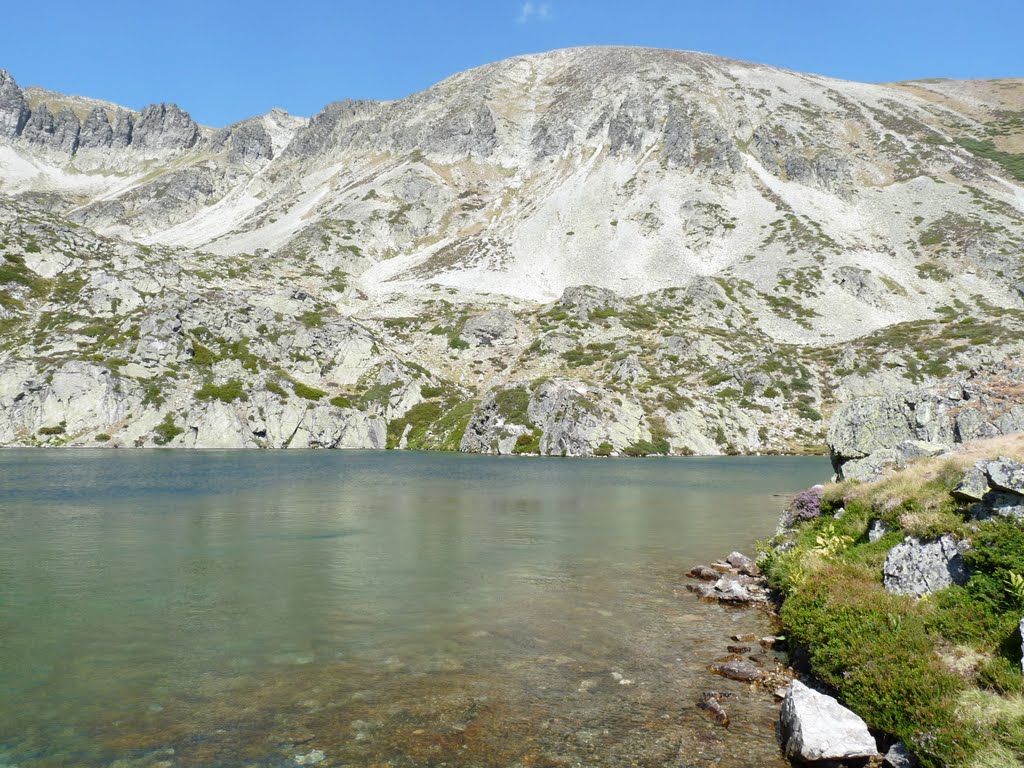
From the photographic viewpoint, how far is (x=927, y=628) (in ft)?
46.3

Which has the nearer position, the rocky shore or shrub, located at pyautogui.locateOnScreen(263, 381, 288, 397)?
the rocky shore

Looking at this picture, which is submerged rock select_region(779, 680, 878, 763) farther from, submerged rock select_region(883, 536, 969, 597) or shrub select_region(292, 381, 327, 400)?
shrub select_region(292, 381, 327, 400)

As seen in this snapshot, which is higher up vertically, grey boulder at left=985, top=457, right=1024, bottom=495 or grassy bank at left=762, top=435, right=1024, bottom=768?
grey boulder at left=985, top=457, right=1024, bottom=495

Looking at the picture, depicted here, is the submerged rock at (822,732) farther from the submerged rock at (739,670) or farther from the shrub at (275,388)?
the shrub at (275,388)

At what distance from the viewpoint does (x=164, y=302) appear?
488ft

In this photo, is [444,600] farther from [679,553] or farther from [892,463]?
[892,463]

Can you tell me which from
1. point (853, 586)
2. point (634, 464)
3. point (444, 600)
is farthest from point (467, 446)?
point (853, 586)

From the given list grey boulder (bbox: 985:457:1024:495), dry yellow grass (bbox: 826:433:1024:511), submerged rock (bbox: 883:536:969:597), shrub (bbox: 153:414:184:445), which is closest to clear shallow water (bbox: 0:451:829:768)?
submerged rock (bbox: 883:536:969:597)

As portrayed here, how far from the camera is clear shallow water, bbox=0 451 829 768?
12.5 meters

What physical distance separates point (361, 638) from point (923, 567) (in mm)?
16582

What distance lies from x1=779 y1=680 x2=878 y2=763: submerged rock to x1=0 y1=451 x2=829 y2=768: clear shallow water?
68cm

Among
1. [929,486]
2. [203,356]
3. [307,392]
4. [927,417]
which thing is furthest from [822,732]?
[203,356]

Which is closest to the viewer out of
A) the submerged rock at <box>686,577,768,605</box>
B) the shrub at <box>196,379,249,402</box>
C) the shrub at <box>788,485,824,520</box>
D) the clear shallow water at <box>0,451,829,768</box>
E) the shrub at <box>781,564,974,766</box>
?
the shrub at <box>781,564,974,766</box>

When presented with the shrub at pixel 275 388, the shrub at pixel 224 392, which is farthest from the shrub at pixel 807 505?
the shrub at pixel 224 392
